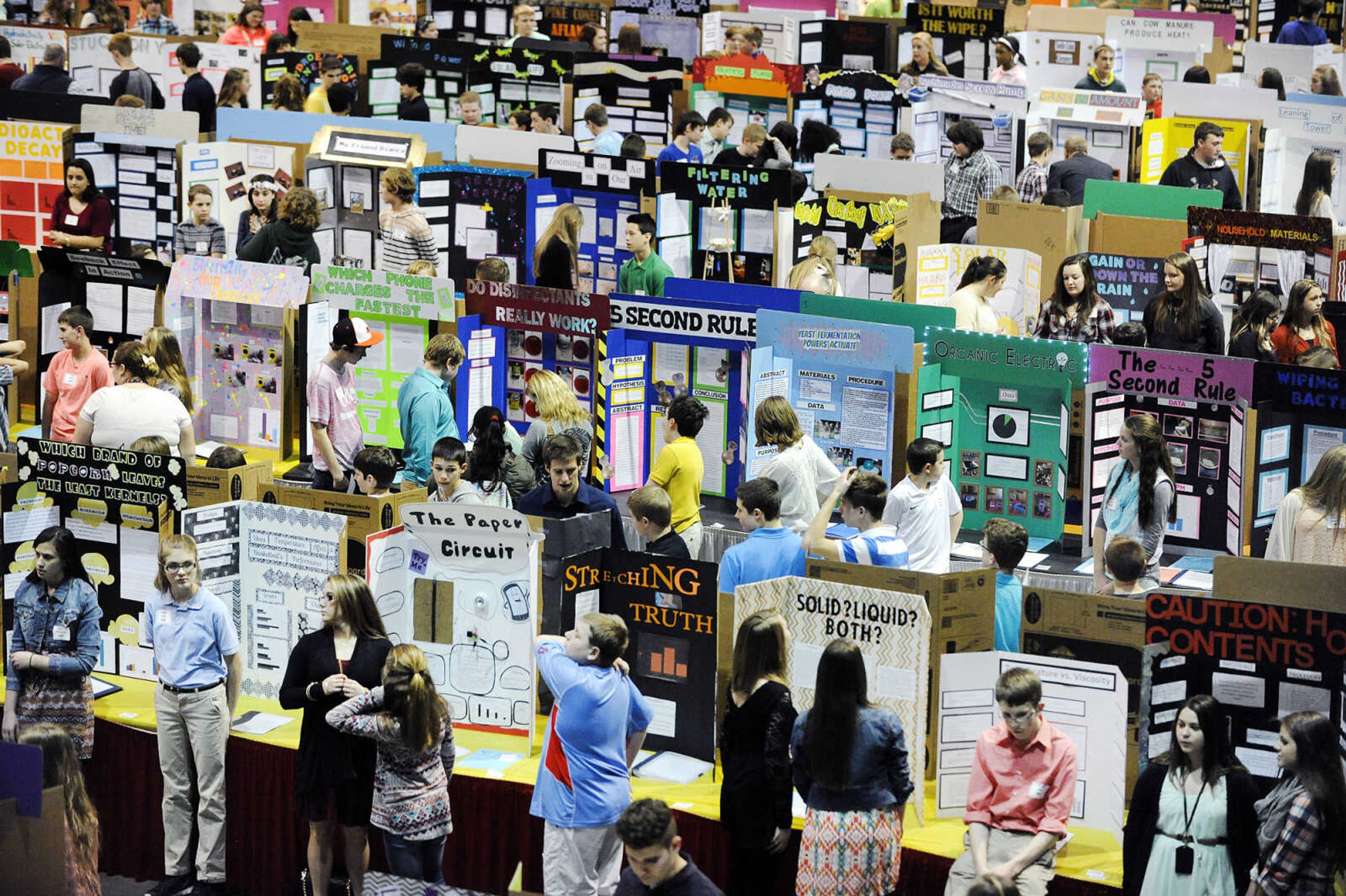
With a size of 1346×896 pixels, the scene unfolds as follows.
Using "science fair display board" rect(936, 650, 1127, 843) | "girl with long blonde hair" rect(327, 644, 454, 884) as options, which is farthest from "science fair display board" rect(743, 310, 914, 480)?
"girl with long blonde hair" rect(327, 644, 454, 884)

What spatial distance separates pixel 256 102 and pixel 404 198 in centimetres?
791

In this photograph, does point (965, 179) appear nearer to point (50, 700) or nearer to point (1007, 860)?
point (1007, 860)

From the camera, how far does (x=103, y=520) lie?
8.73 m

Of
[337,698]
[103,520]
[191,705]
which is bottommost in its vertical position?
[191,705]

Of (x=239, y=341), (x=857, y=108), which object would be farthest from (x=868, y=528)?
(x=857, y=108)

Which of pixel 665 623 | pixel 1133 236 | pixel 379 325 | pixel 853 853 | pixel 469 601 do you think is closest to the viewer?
pixel 853 853

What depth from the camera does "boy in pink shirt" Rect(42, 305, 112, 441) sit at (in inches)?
443

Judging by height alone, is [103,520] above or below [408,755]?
above

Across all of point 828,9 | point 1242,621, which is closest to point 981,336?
point 1242,621

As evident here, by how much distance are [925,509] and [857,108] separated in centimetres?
962

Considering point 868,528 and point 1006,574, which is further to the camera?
point 868,528

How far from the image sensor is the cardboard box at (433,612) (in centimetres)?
820

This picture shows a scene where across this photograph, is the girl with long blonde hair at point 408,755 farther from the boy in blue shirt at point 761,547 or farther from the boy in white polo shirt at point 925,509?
the boy in white polo shirt at point 925,509

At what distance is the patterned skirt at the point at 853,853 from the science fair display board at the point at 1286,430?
4.26 metres
